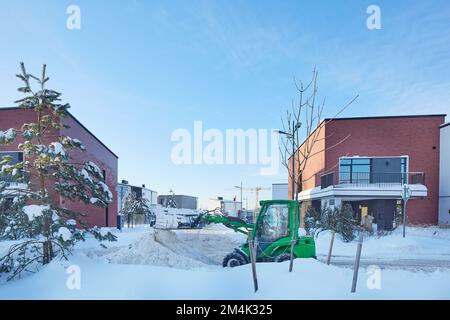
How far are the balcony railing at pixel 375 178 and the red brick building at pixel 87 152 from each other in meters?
18.1

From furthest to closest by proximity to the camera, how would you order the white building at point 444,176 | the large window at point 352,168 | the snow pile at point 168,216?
1. the large window at point 352,168
2. the snow pile at point 168,216
3. the white building at point 444,176

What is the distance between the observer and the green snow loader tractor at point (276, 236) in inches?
312

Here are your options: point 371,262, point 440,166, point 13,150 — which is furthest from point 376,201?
point 13,150

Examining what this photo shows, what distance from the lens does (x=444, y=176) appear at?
22.0 metres

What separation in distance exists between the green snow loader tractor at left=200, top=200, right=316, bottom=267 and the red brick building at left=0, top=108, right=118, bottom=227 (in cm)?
949

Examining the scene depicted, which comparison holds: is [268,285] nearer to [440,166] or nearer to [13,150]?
[13,150]

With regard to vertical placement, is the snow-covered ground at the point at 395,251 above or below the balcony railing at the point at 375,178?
below

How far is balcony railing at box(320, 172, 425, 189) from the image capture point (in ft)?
70.4

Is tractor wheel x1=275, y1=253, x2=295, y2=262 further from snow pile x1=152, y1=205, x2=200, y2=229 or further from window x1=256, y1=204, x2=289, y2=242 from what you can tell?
snow pile x1=152, y1=205, x2=200, y2=229

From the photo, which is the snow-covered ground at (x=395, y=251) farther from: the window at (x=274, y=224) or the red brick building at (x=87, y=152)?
the red brick building at (x=87, y=152)

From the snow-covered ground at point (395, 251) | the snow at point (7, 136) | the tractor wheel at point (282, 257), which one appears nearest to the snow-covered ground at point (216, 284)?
the tractor wheel at point (282, 257)

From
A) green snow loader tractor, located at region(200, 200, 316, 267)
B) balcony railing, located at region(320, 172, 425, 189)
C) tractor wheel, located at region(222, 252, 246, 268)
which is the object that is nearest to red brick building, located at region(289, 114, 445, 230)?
balcony railing, located at region(320, 172, 425, 189)
